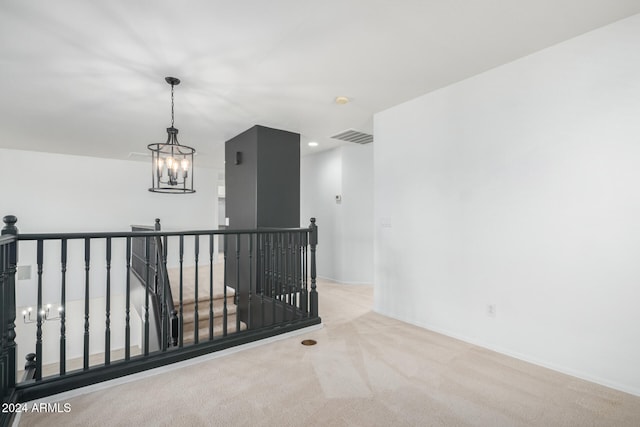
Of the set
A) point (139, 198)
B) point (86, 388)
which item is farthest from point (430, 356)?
point (139, 198)

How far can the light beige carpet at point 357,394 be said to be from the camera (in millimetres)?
1799

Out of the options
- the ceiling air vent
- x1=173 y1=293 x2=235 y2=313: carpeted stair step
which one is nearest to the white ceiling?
the ceiling air vent

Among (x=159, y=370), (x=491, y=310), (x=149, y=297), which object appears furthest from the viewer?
(x=149, y=297)

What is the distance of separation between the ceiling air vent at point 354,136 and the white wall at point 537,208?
136 centimetres

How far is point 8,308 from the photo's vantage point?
186 cm

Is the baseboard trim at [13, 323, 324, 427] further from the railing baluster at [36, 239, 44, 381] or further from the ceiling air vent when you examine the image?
the ceiling air vent

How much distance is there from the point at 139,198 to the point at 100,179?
2.66 ft

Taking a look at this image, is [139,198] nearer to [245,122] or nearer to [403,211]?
[245,122]

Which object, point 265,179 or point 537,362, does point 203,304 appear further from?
point 537,362

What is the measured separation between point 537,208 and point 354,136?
3.03 meters

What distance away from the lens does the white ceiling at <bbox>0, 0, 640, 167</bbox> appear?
200 centimetres

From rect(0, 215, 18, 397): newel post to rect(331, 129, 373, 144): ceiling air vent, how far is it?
390 centimetres

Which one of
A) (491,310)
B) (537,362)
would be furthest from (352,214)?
(537,362)

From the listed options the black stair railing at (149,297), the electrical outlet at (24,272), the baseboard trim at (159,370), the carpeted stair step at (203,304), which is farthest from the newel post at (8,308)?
the electrical outlet at (24,272)
